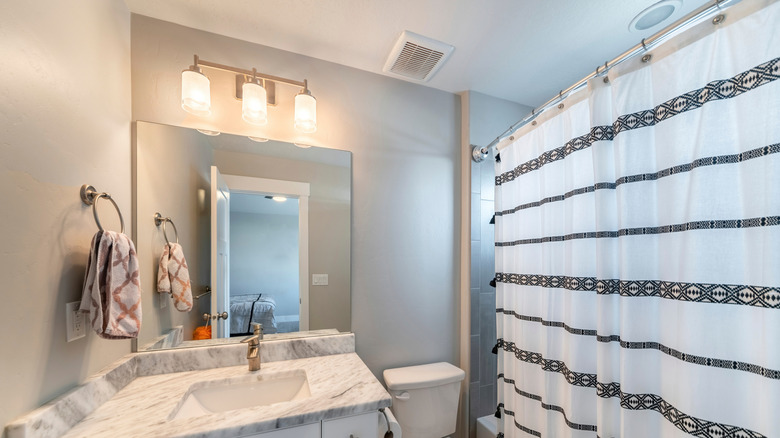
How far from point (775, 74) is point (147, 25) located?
210cm

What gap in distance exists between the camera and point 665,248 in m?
0.77

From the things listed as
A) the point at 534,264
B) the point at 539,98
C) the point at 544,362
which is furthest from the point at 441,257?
the point at 539,98

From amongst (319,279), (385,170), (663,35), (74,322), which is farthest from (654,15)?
(74,322)

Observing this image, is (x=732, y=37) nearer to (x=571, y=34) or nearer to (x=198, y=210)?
(x=571, y=34)

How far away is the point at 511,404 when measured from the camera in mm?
1372

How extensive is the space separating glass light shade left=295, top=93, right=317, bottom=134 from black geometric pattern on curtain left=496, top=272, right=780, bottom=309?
1.34m

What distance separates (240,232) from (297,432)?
927 millimetres

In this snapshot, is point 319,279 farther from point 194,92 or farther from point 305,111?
A: point 194,92

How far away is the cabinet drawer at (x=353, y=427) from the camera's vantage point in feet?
3.05

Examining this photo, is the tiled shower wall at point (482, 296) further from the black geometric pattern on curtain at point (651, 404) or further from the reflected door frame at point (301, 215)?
the reflected door frame at point (301, 215)

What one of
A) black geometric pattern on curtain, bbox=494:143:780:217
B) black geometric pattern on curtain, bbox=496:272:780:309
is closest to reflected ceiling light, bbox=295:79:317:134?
black geometric pattern on curtain, bbox=494:143:780:217

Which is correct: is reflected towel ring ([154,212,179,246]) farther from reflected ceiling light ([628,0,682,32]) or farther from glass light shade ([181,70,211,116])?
reflected ceiling light ([628,0,682,32])

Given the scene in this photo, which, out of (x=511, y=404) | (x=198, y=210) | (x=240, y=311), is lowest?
(x=511, y=404)

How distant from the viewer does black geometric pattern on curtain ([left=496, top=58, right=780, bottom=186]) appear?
2.01 ft
